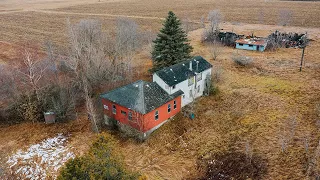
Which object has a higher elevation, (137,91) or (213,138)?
(137,91)

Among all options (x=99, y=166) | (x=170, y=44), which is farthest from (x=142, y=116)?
(x=170, y=44)

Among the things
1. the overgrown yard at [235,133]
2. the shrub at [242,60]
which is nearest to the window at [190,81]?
the overgrown yard at [235,133]

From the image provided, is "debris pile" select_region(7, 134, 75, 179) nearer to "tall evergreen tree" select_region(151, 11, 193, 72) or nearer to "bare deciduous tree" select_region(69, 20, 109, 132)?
"bare deciduous tree" select_region(69, 20, 109, 132)

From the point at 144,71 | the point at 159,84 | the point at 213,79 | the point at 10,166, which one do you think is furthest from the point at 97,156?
the point at 144,71

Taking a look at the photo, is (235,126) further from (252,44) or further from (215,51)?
(252,44)

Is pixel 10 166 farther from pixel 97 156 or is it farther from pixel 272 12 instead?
pixel 272 12
